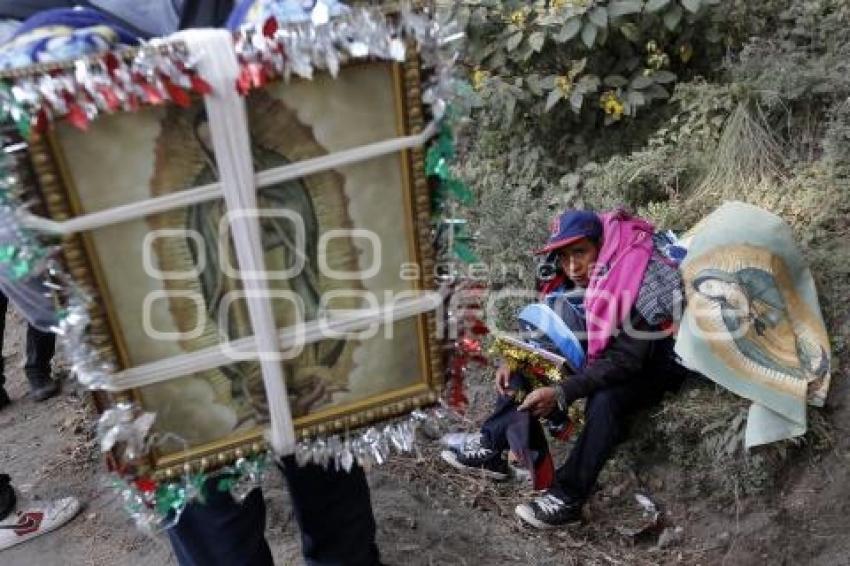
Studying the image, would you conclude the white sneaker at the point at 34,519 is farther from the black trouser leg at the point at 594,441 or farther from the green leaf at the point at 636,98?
the green leaf at the point at 636,98

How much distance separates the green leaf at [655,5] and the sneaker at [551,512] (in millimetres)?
2274

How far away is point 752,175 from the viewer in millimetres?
3367

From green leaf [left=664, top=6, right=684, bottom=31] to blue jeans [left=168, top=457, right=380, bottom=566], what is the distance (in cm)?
274

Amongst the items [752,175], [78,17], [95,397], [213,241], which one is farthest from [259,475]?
[752,175]

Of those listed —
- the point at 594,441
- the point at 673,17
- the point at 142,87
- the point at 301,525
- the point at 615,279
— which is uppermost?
the point at 142,87

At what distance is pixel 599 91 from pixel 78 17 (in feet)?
10.2

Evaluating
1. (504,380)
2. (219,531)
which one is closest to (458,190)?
(219,531)

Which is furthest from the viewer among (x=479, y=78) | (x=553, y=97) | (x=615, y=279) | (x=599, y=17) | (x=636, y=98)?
(x=479, y=78)

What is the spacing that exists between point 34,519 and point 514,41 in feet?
9.53

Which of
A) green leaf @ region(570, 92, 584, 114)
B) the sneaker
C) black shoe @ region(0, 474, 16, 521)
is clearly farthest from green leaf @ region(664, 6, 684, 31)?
black shoe @ region(0, 474, 16, 521)

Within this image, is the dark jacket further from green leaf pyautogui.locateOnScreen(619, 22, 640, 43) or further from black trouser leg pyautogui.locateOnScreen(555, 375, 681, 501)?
green leaf pyautogui.locateOnScreen(619, 22, 640, 43)

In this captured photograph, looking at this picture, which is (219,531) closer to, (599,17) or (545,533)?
(545,533)

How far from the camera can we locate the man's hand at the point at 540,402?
2535mm

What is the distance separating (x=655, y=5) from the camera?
3.63 meters
